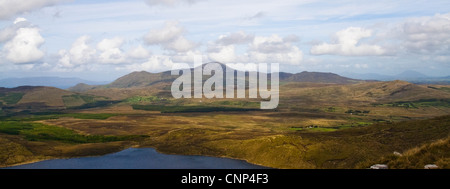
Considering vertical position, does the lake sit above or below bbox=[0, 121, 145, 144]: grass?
below

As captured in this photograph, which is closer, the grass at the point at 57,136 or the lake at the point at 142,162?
the lake at the point at 142,162

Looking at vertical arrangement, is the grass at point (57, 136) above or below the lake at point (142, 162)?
above

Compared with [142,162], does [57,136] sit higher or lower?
higher

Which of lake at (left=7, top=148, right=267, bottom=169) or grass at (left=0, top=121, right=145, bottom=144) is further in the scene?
grass at (left=0, top=121, right=145, bottom=144)

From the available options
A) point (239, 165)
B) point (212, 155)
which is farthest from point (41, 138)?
point (239, 165)

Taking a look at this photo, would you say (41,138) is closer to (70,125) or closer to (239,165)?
(70,125)

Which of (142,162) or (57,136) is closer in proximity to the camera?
(142,162)
